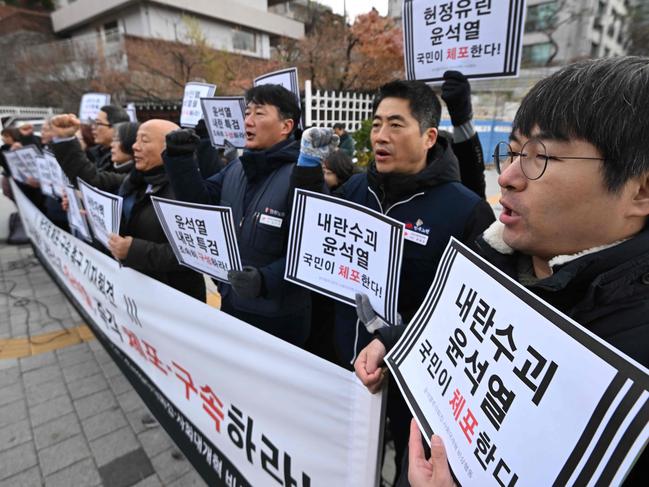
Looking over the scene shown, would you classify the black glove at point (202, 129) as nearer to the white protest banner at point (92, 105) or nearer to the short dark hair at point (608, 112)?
the white protest banner at point (92, 105)

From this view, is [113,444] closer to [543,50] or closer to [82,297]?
[82,297]

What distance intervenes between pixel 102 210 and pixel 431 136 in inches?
76.4

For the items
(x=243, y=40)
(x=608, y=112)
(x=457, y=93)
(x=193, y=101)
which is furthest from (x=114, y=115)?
(x=243, y=40)

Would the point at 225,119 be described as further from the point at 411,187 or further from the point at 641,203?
the point at 641,203

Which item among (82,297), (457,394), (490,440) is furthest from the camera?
(82,297)

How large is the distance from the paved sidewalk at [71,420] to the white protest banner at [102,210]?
1171mm

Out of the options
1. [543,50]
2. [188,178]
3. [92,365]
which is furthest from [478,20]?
[543,50]

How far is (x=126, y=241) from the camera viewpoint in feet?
7.05

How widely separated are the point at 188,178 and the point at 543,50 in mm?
33154

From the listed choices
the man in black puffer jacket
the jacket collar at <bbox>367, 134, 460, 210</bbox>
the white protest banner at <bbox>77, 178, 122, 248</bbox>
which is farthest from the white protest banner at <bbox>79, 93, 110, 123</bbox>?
the jacket collar at <bbox>367, 134, 460, 210</bbox>

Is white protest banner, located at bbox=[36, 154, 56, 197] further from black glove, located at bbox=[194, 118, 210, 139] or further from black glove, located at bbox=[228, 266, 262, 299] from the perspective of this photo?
black glove, located at bbox=[228, 266, 262, 299]

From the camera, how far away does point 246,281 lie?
1.79 m

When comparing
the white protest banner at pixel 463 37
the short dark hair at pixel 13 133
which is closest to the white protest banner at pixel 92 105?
the short dark hair at pixel 13 133

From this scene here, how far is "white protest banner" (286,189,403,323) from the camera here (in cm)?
136
